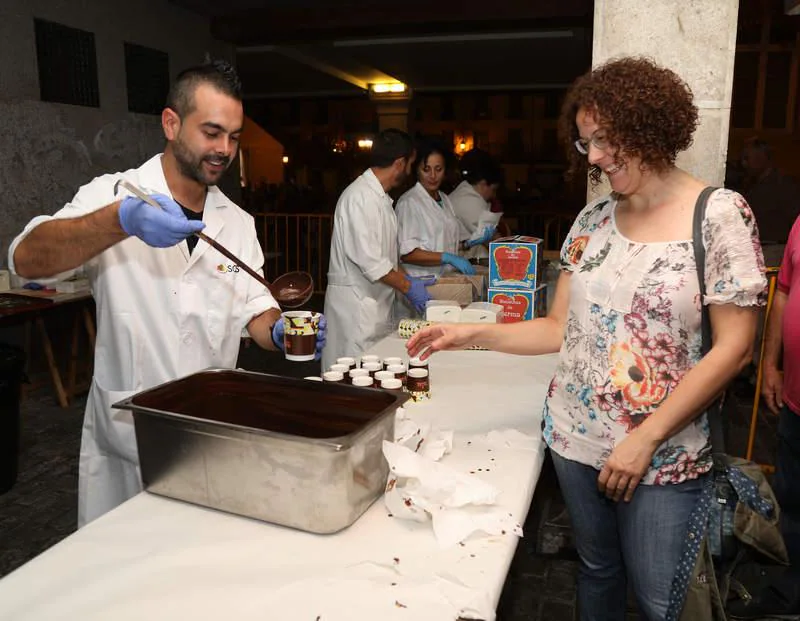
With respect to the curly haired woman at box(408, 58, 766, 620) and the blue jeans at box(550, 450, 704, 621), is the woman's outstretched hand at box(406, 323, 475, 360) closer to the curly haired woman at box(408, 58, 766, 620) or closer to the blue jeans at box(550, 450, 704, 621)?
the curly haired woman at box(408, 58, 766, 620)

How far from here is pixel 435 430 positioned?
73.9 inches

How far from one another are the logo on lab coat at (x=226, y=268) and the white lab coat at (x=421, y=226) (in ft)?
7.84

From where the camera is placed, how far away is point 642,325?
152 centimetres

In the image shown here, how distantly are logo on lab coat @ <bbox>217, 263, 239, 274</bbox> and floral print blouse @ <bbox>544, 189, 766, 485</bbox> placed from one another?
3.55 feet

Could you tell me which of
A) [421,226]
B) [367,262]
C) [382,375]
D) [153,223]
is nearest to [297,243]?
[421,226]

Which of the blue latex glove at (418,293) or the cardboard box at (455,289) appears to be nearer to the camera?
the cardboard box at (455,289)

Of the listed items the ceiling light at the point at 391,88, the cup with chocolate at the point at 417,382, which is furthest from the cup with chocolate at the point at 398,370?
the ceiling light at the point at 391,88

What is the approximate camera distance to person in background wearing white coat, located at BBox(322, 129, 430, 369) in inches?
147

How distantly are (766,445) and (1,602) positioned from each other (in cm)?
429

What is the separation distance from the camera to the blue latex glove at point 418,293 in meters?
3.65

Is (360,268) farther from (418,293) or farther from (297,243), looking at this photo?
(297,243)

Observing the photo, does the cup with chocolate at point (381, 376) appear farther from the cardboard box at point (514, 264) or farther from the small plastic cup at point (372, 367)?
the cardboard box at point (514, 264)

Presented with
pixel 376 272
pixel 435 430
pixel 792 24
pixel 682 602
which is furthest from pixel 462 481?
pixel 792 24

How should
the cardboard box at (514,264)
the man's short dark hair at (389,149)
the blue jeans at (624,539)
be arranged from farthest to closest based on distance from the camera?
1. the man's short dark hair at (389,149)
2. the cardboard box at (514,264)
3. the blue jeans at (624,539)
